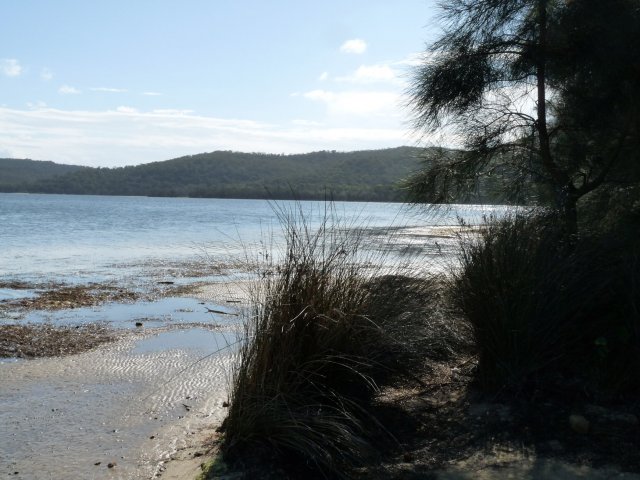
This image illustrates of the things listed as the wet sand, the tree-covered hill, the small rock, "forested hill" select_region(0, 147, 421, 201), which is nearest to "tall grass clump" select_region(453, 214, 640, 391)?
the small rock

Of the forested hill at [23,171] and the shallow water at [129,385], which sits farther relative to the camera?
the forested hill at [23,171]

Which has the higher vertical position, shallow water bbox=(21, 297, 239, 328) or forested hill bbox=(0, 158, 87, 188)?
forested hill bbox=(0, 158, 87, 188)

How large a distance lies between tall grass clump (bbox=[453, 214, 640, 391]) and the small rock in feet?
1.57

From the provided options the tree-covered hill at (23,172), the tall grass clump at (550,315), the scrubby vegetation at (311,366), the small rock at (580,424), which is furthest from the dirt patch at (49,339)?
the tree-covered hill at (23,172)

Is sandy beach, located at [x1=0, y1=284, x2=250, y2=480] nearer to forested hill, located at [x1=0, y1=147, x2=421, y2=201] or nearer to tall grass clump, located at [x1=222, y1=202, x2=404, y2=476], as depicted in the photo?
tall grass clump, located at [x1=222, y1=202, x2=404, y2=476]

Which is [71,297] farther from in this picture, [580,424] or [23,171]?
[23,171]

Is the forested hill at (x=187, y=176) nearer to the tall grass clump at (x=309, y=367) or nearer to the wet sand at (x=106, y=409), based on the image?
the wet sand at (x=106, y=409)

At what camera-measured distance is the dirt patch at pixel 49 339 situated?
8.22 metres

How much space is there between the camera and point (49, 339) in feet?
29.1

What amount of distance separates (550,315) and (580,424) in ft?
2.70

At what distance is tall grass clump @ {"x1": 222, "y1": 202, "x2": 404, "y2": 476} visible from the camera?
411cm

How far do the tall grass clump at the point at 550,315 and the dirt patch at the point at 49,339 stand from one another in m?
5.50

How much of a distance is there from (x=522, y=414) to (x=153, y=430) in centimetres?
292

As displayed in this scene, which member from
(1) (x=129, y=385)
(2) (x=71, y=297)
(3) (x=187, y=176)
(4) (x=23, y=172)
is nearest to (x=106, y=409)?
(1) (x=129, y=385)
